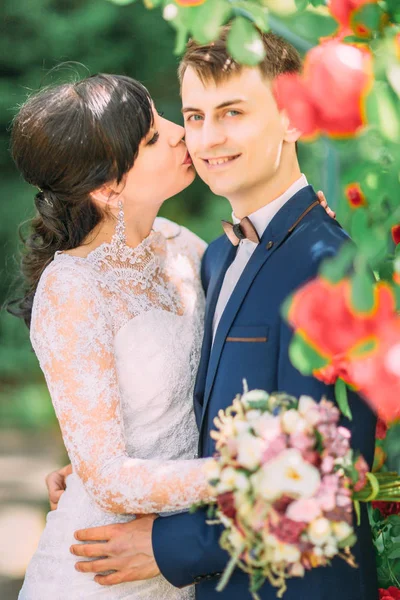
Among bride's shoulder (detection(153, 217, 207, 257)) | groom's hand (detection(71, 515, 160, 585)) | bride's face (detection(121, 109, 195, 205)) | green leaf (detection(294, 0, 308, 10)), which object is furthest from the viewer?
bride's shoulder (detection(153, 217, 207, 257))

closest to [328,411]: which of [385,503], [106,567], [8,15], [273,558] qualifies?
[273,558]

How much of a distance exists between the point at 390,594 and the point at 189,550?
0.62 metres

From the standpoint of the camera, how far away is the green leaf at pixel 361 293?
1178 millimetres

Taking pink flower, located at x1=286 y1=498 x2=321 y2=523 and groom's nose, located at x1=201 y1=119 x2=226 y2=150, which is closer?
pink flower, located at x1=286 y1=498 x2=321 y2=523

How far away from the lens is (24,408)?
693 cm

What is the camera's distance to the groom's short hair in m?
2.43

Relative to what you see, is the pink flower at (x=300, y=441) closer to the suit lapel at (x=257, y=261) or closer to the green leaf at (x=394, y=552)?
the suit lapel at (x=257, y=261)

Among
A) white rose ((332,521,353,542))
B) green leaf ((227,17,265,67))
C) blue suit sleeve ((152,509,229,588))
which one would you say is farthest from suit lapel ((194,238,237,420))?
green leaf ((227,17,265,67))

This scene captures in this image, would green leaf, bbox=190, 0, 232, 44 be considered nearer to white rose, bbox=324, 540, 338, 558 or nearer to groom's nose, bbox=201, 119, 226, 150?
white rose, bbox=324, 540, 338, 558

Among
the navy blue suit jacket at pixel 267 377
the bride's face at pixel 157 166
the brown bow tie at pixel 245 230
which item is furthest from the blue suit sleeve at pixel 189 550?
the bride's face at pixel 157 166

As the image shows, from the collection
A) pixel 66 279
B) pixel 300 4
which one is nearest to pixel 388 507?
pixel 66 279

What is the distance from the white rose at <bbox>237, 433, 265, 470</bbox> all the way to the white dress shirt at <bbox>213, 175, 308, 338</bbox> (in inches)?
38.1

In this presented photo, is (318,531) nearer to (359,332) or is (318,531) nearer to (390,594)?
(359,332)

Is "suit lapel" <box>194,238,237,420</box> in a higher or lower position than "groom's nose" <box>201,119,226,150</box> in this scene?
lower
